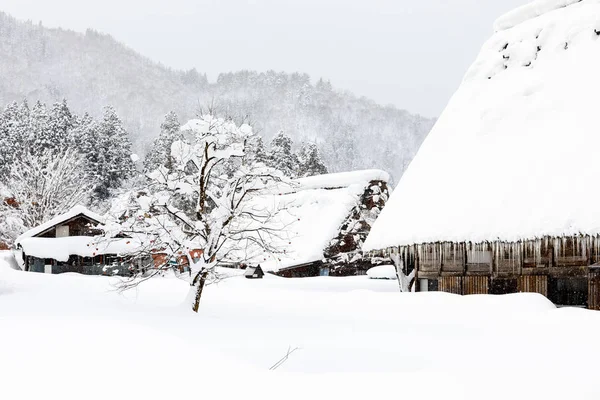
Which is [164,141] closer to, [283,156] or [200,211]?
[283,156]

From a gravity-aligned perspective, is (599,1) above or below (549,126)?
above

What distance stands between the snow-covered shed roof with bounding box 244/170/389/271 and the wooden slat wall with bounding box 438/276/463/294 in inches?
424

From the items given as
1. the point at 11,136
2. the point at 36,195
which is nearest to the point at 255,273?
the point at 36,195

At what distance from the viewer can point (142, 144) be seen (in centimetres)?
10738

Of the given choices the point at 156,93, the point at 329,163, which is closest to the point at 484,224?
the point at 329,163

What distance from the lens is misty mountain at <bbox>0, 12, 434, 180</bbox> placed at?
132875mm

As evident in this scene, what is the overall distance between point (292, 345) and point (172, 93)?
5995 inches

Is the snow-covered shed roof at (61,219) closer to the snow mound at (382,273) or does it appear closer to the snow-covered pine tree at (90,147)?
the snow mound at (382,273)

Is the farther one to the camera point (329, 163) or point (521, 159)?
point (329, 163)

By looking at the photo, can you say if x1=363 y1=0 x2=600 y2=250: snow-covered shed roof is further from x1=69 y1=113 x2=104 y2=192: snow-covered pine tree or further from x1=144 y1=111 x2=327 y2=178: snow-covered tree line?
x1=69 y1=113 x2=104 y2=192: snow-covered pine tree

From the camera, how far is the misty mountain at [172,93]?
13288cm

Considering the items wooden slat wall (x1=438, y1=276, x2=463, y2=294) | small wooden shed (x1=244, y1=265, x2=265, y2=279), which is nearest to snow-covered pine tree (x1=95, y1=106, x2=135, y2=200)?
small wooden shed (x1=244, y1=265, x2=265, y2=279)

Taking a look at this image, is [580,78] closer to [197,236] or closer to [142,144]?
[197,236]

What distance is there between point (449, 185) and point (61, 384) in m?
11.3
